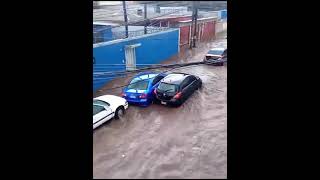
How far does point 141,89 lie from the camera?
10195mm

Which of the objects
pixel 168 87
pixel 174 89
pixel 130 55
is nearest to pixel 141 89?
pixel 168 87

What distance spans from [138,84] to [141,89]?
239mm

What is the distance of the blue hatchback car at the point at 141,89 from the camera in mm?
10180

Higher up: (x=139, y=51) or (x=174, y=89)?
(x=139, y=51)

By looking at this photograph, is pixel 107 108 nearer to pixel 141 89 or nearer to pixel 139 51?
pixel 141 89

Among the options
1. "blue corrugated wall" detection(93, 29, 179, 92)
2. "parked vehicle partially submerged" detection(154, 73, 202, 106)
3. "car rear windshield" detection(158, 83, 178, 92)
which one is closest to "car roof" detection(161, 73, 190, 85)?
"parked vehicle partially submerged" detection(154, 73, 202, 106)

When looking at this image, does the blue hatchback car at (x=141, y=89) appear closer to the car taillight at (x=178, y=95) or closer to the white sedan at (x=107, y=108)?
the white sedan at (x=107, y=108)

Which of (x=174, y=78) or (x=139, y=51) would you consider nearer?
(x=174, y=78)

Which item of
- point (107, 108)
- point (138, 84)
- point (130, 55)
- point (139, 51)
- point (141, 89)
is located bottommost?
point (107, 108)

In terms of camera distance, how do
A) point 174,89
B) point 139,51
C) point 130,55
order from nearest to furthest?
point 174,89 < point 130,55 < point 139,51

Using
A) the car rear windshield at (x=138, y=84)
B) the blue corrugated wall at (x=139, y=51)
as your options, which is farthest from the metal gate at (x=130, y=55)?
the car rear windshield at (x=138, y=84)

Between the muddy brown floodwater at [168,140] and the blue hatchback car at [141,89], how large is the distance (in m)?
0.29
